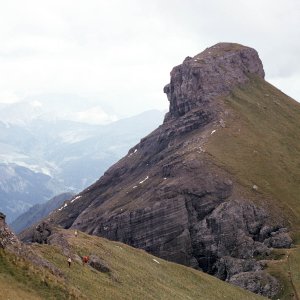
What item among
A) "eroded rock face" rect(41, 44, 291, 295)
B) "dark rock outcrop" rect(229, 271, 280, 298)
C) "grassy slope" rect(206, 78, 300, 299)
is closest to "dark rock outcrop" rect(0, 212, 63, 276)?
"dark rock outcrop" rect(229, 271, 280, 298)

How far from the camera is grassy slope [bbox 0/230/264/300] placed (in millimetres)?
45812

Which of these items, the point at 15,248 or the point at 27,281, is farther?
the point at 15,248

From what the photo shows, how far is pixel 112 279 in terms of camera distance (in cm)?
6506

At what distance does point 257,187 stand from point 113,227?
49103 mm

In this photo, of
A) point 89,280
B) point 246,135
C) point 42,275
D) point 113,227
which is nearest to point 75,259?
point 89,280

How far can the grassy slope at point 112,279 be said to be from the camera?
150 feet

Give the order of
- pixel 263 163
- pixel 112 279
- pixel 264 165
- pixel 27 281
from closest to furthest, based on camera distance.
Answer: pixel 27 281, pixel 112 279, pixel 264 165, pixel 263 163

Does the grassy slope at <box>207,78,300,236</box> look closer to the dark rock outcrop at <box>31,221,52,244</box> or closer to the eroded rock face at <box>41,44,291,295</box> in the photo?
the eroded rock face at <box>41,44,291,295</box>

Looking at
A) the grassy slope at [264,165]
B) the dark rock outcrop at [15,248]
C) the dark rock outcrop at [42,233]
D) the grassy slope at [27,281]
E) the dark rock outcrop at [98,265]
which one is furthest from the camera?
the grassy slope at [264,165]

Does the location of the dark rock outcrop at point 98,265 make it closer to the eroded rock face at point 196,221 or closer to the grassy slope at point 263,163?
the eroded rock face at point 196,221

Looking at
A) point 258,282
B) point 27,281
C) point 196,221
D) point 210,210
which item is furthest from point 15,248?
point 210,210

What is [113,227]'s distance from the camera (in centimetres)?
16688

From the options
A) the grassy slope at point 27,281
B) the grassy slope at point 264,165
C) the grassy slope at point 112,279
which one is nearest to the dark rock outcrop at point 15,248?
the grassy slope at point 27,281

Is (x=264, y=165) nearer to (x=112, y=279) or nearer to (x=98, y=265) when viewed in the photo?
(x=98, y=265)
